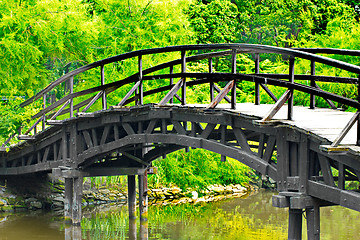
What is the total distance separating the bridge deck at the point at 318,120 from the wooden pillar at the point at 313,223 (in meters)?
1.44

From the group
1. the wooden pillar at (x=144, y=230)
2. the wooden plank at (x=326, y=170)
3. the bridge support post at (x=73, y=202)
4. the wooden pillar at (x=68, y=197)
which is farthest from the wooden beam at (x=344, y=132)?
the wooden pillar at (x=68, y=197)

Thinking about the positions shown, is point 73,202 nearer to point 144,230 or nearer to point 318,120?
point 144,230

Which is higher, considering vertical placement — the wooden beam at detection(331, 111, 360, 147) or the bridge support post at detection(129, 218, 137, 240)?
the wooden beam at detection(331, 111, 360, 147)

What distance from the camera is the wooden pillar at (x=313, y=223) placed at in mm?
11071

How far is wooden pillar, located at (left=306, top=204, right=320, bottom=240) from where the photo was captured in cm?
1107

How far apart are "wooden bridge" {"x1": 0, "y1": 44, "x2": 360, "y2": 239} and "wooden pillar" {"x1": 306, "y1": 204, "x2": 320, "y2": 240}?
18 mm

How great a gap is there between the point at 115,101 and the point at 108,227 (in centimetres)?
650

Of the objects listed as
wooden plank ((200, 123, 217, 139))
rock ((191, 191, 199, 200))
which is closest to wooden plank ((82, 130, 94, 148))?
wooden plank ((200, 123, 217, 139))

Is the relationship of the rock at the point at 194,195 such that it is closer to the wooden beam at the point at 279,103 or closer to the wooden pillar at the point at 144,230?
the wooden pillar at the point at 144,230

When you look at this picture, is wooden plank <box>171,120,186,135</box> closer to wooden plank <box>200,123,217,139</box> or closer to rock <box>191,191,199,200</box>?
wooden plank <box>200,123,217,139</box>

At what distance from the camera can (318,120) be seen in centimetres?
1194

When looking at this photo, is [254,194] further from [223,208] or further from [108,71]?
[108,71]

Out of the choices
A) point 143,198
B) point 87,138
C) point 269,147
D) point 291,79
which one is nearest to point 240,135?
point 269,147

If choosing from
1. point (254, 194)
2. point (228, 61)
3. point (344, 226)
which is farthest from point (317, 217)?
point (228, 61)
